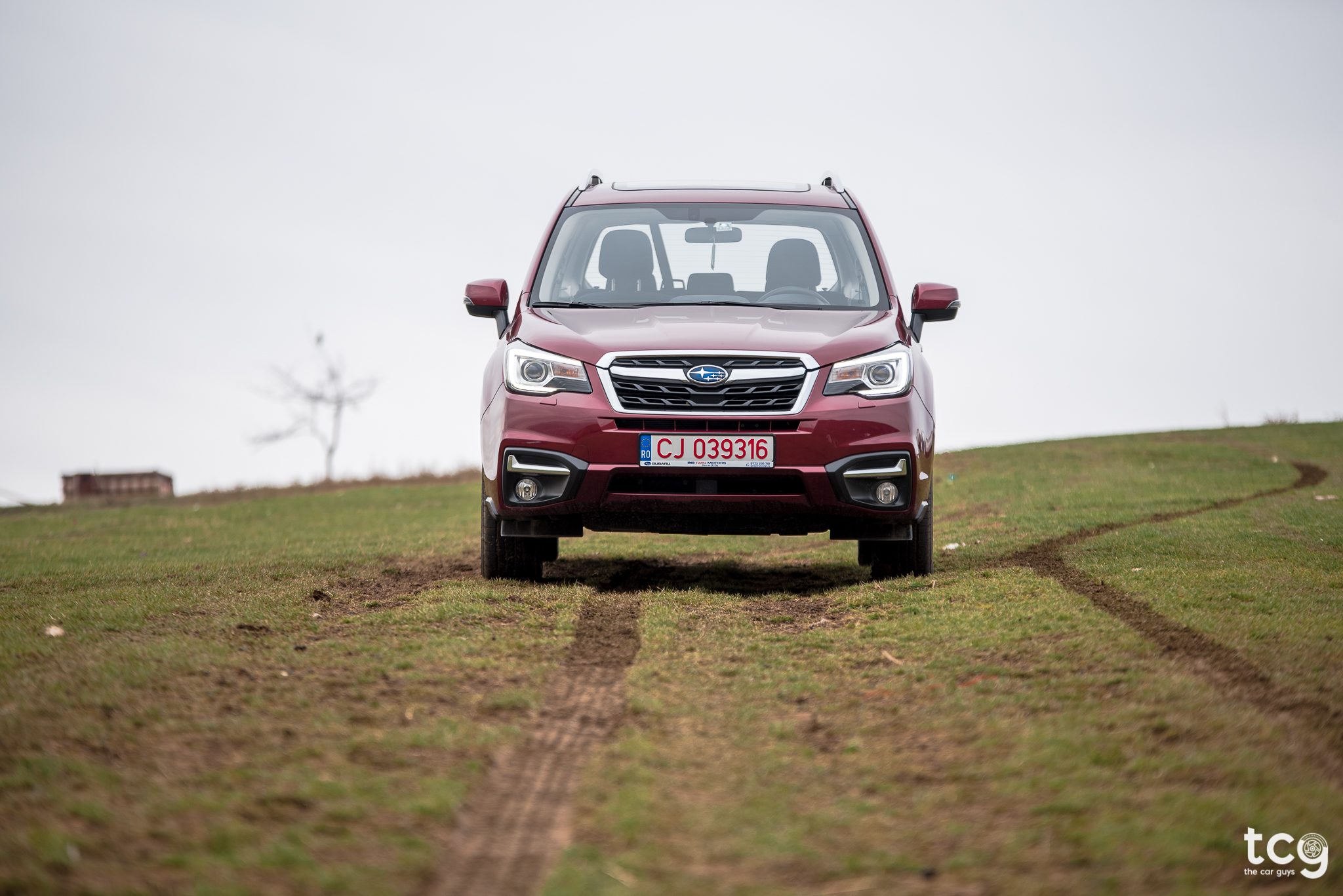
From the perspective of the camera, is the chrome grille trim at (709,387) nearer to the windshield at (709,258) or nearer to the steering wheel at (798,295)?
the windshield at (709,258)

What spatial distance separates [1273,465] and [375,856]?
16642mm

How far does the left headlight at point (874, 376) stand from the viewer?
6.05m

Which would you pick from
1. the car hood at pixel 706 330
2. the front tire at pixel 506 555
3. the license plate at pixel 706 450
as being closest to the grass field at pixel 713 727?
the front tire at pixel 506 555

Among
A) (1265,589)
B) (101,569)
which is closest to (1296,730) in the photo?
(1265,589)

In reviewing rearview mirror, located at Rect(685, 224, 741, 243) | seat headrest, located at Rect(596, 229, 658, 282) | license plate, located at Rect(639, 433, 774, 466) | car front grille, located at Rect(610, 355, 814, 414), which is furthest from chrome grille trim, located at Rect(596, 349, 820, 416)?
rearview mirror, located at Rect(685, 224, 741, 243)

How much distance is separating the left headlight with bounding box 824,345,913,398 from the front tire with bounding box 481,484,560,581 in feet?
6.43

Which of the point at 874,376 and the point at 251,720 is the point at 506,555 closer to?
the point at 874,376

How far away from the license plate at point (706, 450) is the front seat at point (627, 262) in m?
1.41

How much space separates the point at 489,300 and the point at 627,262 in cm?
88

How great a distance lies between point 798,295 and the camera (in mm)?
7016

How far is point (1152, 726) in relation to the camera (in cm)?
360

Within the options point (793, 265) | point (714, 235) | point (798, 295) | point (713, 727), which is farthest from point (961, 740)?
point (714, 235)

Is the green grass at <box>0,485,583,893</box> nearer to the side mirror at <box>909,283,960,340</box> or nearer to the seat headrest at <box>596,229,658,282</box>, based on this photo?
the seat headrest at <box>596,229,658,282</box>

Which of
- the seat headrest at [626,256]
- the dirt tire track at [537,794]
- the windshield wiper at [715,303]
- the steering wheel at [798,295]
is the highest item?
the seat headrest at [626,256]
